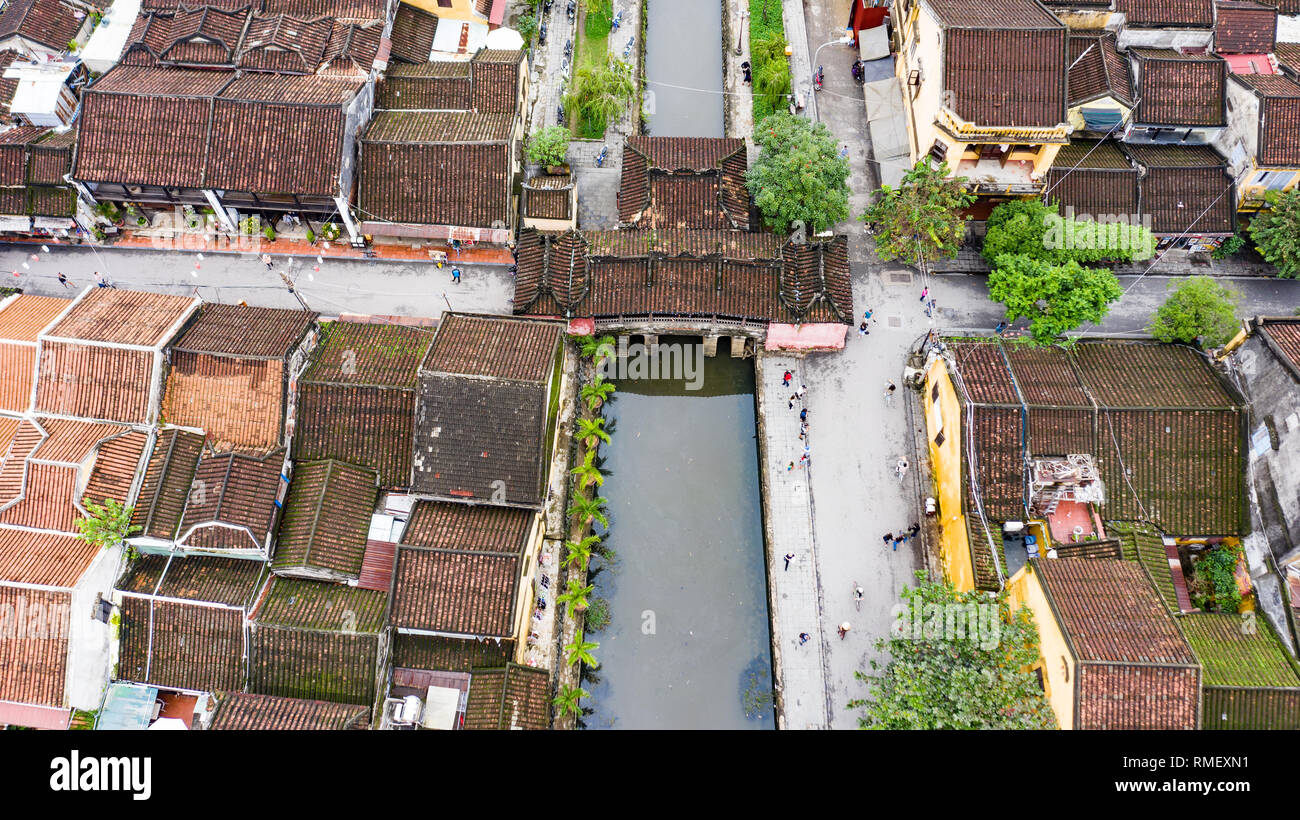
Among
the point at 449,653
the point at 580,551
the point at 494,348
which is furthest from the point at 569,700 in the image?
the point at 494,348

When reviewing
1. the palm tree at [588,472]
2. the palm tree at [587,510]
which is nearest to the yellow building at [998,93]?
the palm tree at [588,472]

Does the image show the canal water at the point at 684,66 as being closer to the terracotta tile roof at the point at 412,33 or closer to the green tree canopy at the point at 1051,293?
the terracotta tile roof at the point at 412,33

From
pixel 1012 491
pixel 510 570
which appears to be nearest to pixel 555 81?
pixel 510 570

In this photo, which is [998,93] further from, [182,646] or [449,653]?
[182,646]
